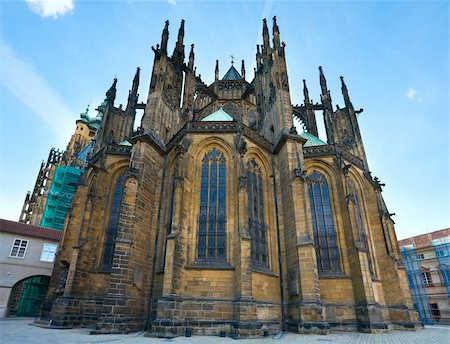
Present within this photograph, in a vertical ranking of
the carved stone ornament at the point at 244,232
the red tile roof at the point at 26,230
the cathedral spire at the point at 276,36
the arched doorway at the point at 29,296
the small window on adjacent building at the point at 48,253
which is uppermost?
the cathedral spire at the point at 276,36

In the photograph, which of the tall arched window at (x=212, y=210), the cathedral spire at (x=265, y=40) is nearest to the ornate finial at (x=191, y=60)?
the cathedral spire at (x=265, y=40)

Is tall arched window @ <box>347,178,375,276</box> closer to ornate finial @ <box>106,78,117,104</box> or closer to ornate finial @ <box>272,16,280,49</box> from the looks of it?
ornate finial @ <box>272,16,280,49</box>

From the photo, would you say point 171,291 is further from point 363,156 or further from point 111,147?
point 363,156

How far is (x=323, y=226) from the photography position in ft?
52.6

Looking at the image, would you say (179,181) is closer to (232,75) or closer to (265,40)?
(265,40)

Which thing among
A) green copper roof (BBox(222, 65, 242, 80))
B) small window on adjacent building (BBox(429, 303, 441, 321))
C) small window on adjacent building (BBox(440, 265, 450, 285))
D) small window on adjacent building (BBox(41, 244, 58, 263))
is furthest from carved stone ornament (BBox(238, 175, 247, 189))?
small window on adjacent building (BBox(429, 303, 441, 321))

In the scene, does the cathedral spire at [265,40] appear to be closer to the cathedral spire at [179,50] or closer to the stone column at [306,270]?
the cathedral spire at [179,50]

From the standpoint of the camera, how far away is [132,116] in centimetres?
2391

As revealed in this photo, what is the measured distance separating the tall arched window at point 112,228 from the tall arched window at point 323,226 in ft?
38.4

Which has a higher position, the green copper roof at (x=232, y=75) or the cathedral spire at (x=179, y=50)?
the green copper roof at (x=232, y=75)

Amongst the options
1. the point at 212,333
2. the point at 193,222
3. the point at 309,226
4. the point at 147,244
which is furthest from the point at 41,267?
the point at 309,226

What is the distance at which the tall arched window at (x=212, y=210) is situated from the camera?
13.0 meters

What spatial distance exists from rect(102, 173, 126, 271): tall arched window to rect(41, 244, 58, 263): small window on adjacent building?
429 inches

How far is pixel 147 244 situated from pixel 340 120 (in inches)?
739
